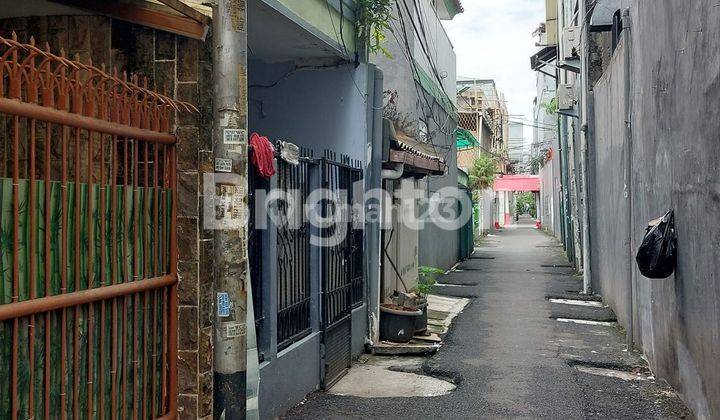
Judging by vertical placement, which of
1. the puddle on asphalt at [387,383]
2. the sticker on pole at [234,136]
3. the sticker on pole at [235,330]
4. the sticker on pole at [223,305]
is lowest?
the puddle on asphalt at [387,383]

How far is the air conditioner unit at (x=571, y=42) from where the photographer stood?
1642 centimetres

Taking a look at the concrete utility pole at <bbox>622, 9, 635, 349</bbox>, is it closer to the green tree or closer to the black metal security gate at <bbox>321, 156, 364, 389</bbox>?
the black metal security gate at <bbox>321, 156, 364, 389</bbox>

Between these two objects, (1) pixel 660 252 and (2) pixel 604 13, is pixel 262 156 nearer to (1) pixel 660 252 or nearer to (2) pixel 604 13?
(1) pixel 660 252

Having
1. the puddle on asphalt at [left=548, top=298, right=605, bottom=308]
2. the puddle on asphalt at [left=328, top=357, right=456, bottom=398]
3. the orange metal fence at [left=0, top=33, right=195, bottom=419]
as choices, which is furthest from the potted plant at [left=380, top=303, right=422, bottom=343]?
the puddle on asphalt at [left=548, top=298, right=605, bottom=308]

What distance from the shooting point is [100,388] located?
3.76m

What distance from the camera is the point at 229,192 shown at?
3.94 metres

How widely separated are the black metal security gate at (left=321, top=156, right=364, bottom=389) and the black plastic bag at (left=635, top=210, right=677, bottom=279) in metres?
3.00

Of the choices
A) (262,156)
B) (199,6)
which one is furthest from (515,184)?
(199,6)

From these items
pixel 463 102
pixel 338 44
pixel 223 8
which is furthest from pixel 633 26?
pixel 463 102

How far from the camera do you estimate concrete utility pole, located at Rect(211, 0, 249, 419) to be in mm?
3842

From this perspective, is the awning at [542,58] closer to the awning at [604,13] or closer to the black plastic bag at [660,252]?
the awning at [604,13]

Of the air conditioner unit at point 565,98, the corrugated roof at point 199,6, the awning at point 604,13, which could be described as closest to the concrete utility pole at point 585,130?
the awning at point 604,13

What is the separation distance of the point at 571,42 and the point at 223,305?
14.8 m

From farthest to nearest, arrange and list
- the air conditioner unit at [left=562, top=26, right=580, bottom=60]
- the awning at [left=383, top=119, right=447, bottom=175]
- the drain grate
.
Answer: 1. the air conditioner unit at [left=562, top=26, right=580, bottom=60]
2. the awning at [left=383, top=119, right=447, bottom=175]
3. the drain grate
